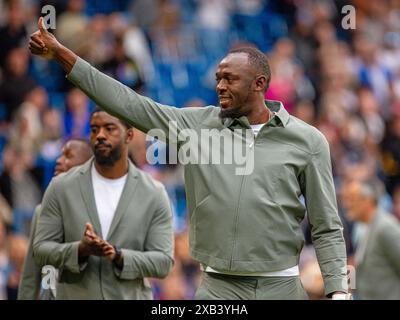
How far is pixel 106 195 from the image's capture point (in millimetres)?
6793

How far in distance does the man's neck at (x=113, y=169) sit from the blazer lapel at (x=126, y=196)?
0.19 ft

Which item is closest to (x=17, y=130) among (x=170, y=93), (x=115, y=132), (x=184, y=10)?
(x=170, y=93)

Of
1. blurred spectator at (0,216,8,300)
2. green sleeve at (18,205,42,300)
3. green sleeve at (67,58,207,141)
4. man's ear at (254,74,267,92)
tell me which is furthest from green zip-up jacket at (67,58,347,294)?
blurred spectator at (0,216,8,300)

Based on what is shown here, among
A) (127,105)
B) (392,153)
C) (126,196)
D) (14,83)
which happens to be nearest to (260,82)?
(127,105)

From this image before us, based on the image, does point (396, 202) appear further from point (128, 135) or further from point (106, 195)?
point (106, 195)

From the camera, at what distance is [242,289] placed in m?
5.74

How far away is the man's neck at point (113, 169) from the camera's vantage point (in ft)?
22.4

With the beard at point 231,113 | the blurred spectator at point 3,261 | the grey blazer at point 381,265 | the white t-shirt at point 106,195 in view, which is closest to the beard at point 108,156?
the white t-shirt at point 106,195

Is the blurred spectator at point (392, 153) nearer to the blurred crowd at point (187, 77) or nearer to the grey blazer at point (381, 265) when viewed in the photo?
the blurred crowd at point (187, 77)

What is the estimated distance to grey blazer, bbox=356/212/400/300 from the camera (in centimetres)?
788

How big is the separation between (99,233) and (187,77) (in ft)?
27.1

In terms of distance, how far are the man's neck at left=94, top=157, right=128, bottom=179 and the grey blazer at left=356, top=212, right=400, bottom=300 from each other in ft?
6.92

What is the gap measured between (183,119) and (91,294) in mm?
1366

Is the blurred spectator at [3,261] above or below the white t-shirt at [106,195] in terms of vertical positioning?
above
